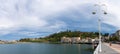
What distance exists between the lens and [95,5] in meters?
46.7
